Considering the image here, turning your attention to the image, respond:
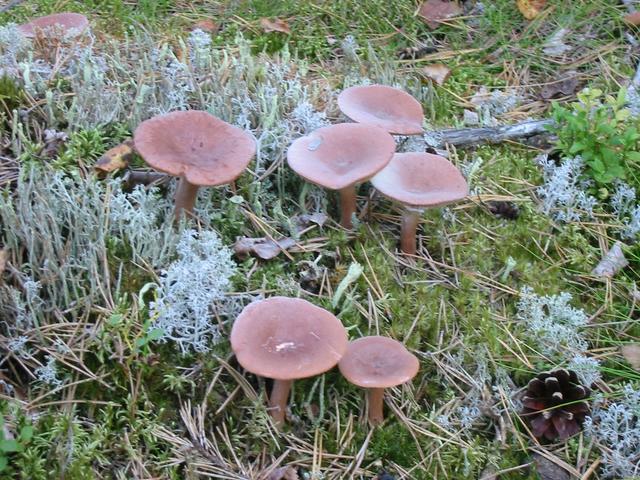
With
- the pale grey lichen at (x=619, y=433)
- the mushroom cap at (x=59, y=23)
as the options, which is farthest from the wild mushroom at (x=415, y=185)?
the mushroom cap at (x=59, y=23)

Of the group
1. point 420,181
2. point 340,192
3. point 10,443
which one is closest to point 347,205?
point 340,192

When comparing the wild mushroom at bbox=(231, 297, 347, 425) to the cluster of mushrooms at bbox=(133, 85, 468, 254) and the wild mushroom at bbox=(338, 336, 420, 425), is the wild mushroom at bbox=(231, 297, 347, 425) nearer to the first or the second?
the wild mushroom at bbox=(338, 336, 420, 425)

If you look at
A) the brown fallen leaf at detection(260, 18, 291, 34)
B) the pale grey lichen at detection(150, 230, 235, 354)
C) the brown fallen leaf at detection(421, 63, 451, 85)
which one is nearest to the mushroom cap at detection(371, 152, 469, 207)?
the pale grey lichen at detection(150, 230, 235, 354)

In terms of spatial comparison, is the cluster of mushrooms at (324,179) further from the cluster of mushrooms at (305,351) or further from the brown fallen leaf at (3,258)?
the brown fallen leaf at (3,258)

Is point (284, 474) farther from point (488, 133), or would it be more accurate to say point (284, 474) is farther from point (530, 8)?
point (530, 8)

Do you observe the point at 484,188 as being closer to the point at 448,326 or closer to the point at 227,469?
the point at 448,326

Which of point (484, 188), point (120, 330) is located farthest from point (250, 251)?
point (484, 188)
